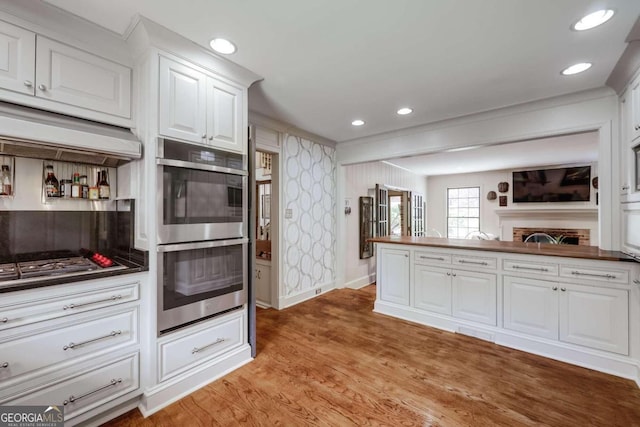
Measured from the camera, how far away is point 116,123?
1860mm

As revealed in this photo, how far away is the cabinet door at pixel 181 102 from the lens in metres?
1.84

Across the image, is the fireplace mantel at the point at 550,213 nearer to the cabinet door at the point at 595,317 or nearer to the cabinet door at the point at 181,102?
the cabinet door at the point at 595,317

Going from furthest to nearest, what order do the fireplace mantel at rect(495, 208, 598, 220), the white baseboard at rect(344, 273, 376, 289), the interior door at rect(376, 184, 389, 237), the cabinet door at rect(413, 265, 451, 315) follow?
the fireplace mantel at rect(495, 208, 598, 220), the interior door at rect(376, 184, 389, 237), the white baseboard at rect(344, 273, 376, 289), the cabinet door at rect(413, 265, 451, 315)

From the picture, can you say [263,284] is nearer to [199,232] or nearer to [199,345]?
[199,345]

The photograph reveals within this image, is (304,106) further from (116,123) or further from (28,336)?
(28,336)

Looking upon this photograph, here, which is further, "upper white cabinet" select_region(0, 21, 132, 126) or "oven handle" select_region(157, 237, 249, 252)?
"oven handle" select_region(157, 237, 249, 252)

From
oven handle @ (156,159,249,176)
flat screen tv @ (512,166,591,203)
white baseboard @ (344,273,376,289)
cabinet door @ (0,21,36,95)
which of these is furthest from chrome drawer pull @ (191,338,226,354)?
flat screen tv @ (512,166,591,203)

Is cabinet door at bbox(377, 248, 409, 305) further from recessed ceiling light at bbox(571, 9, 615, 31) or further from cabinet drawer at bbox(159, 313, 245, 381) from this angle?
recessed ceiling light at bbox(571, 9, 615, 31)

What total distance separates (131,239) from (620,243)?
413 cm

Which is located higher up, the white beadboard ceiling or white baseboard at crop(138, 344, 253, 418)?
the white beadboard ceiling

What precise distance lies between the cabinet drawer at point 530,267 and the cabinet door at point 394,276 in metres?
1.05

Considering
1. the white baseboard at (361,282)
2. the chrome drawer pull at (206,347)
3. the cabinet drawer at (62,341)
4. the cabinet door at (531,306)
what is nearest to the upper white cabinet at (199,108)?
the cabinet drawer at (62,341)

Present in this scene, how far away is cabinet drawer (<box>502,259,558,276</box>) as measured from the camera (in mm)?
2512

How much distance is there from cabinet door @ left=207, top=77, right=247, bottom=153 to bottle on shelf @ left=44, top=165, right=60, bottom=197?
1075 millimetres
